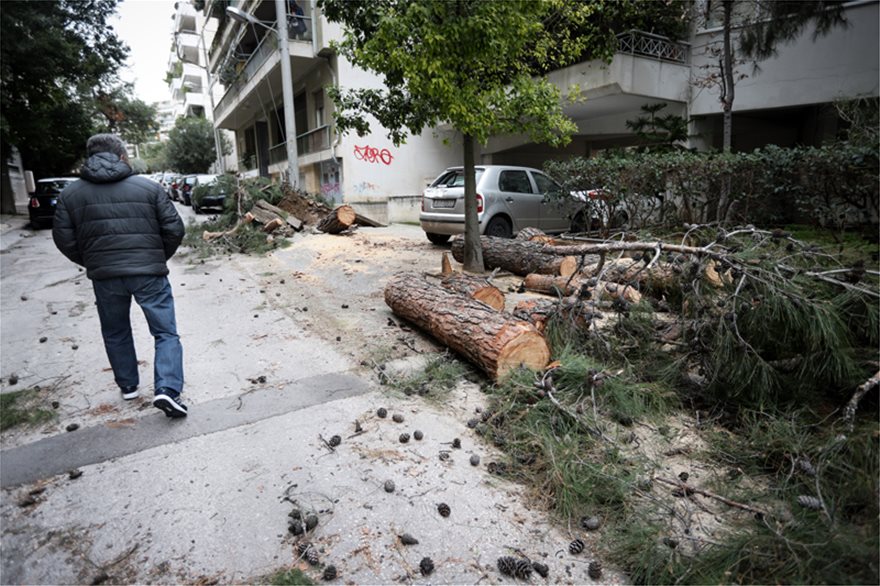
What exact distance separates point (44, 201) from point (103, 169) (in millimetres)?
16633

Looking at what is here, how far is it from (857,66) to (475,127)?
31.4 ft

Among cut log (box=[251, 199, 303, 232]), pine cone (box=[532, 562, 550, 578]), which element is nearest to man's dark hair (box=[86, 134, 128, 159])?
pine cone (box=[532, 562, 550, 578])

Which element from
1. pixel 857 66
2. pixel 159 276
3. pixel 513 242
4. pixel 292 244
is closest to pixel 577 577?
pixel 159 276

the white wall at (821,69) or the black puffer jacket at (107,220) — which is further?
the white wall at (821,69)

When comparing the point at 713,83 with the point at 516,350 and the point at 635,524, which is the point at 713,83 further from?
the point at 635,524

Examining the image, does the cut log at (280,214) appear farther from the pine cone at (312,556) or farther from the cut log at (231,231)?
the pine cone at (312,556)

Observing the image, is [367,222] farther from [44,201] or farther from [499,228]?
[44,201]

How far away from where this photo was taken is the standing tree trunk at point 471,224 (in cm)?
768

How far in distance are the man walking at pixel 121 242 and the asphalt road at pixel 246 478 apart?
467 mm

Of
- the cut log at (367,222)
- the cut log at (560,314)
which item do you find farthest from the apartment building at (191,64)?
the cut log at (560,314)

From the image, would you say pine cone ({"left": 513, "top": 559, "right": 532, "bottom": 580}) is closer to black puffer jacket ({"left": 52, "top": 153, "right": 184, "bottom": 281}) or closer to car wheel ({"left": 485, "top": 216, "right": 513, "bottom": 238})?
black puffer jacket ({"left": 52, "top": 153, "right": 184, "bottom": 281})

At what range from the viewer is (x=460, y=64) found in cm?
637

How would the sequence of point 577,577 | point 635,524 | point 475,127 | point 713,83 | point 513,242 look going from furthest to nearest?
point 713,83 → point 513,242 → point 475,127 → point 635,524 → point 577,577

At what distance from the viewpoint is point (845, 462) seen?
7.63 ft
